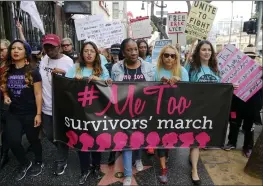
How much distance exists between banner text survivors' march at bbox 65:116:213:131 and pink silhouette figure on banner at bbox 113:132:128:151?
0.08 meters

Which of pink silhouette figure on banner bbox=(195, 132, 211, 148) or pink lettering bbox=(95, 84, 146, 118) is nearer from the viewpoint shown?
pink lettering bbox=(95, 84, 146, 118)

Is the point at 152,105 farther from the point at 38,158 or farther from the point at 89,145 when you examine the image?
the point at 38,158

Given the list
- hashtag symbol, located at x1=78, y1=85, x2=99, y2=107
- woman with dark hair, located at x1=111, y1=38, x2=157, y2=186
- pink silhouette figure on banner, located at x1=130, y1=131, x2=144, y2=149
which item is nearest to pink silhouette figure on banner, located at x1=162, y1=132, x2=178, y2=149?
pink silhouette figure on banner, located at x1=130, y1=131, x2=144, y2=149

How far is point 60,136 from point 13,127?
1.88 feet

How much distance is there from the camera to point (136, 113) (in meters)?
3.30

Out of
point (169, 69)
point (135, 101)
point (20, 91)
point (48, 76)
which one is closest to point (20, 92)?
point (20, 91)

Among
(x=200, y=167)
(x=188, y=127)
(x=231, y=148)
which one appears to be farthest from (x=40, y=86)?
(x=231, y=148)

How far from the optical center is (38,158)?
3.78 meters

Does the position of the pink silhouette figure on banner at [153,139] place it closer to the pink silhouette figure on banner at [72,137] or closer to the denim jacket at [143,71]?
the denim jacket at [143,71]

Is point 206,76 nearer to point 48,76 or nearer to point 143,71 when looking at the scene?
point 143,71

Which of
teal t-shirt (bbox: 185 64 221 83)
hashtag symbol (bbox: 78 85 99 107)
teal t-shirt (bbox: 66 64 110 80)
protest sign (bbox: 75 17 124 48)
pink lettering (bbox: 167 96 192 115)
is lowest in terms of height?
pink lettering (bbox: 167 96 192 115)

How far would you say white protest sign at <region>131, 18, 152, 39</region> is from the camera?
7789 mm

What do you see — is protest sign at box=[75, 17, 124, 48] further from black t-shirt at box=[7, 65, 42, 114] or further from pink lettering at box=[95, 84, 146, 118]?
pink lettering at box=[95, 84, 146, 118]

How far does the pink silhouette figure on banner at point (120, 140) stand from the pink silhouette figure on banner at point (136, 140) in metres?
0.08
